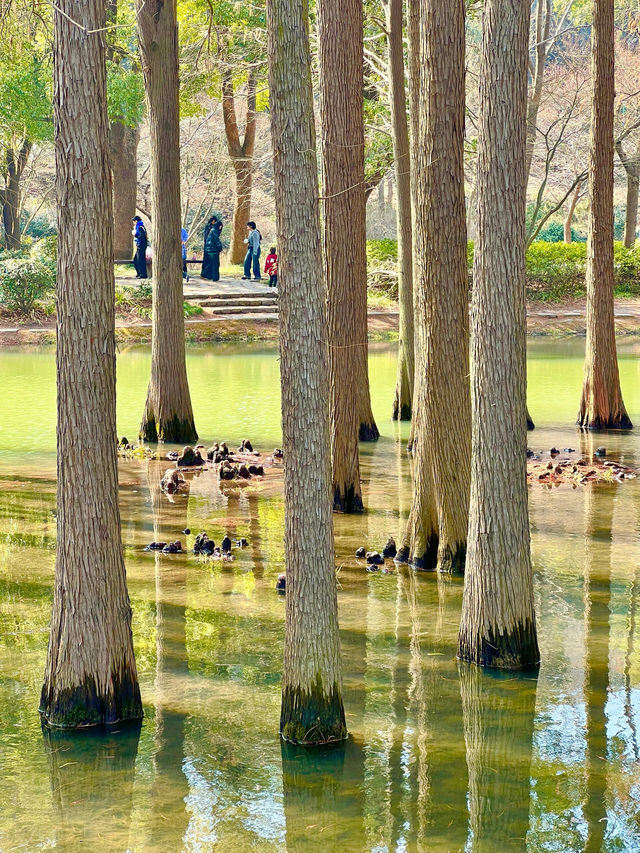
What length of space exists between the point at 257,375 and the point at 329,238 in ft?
39.6

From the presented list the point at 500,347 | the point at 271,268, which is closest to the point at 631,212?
the point at 271,268

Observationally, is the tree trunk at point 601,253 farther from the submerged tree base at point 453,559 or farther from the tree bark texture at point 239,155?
the tree bark texture at point 239,155

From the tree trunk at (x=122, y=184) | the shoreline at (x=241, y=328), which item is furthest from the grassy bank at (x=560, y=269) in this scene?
the tree trunk at (x=122, y=184)

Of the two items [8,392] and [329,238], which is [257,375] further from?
[329,238]

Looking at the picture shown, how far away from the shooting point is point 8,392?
2052cm

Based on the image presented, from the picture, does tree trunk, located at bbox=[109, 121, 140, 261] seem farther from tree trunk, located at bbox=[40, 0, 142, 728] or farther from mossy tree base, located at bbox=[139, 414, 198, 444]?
tree trunk, located at bbox=[40, 0, 142, 728]

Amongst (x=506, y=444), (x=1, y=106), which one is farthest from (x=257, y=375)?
(x=506, y=444)

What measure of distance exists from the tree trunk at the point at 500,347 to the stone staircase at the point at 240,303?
79.7 feet

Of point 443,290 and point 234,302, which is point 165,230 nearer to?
point 443,290

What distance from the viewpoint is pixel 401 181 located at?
15328 mm

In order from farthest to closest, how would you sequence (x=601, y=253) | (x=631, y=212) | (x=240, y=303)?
1. (x=631, y=212)
2. (x=240, y=303)
3. (x=601, y=253)

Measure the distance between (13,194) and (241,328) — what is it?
10509mm

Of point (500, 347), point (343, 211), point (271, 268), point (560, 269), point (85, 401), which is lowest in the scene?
point (85, 401)

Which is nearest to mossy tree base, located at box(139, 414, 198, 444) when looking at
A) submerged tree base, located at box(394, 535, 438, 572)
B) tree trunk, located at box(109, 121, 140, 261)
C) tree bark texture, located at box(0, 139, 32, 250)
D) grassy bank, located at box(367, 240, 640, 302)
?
submerged tree base, located at box(394, 535, 438, 572)
